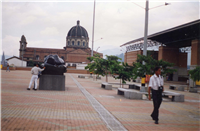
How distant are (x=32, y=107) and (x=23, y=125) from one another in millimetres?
2357

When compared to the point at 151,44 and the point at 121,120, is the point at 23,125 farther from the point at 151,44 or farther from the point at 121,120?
the point at 151,44

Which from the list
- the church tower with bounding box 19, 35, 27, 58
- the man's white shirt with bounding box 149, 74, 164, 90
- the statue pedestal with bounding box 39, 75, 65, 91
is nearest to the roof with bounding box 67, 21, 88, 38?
A: the church tower with bounding box 19, 35, 27, 58

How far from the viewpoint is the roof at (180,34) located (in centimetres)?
2498

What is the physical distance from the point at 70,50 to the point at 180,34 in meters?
71.4

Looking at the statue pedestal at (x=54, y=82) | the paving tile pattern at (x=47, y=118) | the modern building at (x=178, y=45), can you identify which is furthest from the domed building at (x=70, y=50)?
the paving tile pattern at (x=47, y=118)

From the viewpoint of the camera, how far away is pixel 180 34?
97.2 feet

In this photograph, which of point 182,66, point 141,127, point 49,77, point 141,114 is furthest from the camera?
point 182,66

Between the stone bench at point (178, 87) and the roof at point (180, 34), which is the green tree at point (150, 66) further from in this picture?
the roof at point (180, 34)

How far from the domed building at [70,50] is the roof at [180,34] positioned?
58380mm

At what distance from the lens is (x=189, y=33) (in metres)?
27.4

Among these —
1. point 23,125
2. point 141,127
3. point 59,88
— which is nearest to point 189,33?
point 59,88

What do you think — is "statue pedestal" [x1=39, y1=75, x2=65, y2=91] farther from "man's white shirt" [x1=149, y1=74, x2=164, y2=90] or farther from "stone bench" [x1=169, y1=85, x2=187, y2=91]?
"stone bench" [x1=169, y1=85, x2=187, y2=91]

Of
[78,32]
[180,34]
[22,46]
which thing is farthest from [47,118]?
[22,46]

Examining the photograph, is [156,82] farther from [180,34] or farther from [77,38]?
[77,38]
